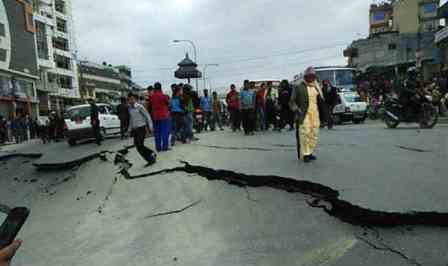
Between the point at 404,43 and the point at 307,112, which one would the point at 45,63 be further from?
the point at 307,112

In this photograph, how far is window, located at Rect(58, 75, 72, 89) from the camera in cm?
5091

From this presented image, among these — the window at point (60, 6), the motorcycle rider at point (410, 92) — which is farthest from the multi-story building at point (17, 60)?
the motorcycle rider at point (410, 92)

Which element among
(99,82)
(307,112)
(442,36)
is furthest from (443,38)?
(99,82)

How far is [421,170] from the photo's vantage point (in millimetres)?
5059

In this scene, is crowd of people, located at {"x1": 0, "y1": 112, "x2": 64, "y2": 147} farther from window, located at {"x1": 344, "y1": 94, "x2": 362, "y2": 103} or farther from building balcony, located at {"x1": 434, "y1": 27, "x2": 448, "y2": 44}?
building balcony, located at {"x1": 434, "y1": 27, "x2": 448, "y2": 44}

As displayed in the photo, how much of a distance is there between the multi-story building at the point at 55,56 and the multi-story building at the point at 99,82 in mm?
12848

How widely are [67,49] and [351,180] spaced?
5701cm

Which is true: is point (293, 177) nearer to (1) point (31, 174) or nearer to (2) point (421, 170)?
(2) point (421, 170)

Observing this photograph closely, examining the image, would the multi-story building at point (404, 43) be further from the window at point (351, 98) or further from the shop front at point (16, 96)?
the shop front at point (16, 96)

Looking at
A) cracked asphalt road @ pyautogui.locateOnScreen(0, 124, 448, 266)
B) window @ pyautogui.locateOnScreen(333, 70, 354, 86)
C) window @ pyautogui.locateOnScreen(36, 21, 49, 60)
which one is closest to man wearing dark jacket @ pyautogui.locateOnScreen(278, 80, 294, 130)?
cracked asphalt road @ pyautogui.locateOnScreen(0, 124, 448, 266)

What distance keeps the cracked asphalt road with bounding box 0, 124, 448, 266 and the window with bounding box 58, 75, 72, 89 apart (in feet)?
155

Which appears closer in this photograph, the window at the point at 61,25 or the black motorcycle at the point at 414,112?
the black motorcycle at the point at 414,112

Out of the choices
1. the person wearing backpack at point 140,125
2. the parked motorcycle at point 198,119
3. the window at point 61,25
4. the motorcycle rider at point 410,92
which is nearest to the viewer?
the person wearing backpack at point 140,125

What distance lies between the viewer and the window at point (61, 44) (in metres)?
51.7
